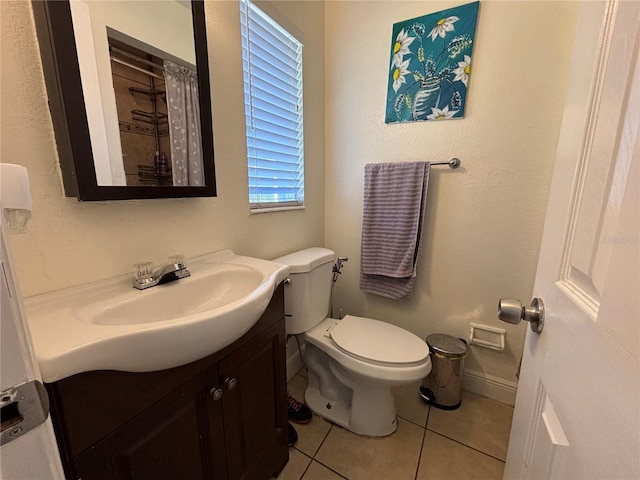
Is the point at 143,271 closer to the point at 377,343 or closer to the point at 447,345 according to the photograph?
the point at 377,343

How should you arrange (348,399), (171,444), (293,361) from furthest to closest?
(293,361) < (348,399) < (171,444)

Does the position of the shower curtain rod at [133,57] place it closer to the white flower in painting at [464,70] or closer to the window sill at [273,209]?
the window sill at [273,209]

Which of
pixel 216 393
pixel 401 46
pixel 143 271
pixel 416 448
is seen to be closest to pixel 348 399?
pixel 416 448

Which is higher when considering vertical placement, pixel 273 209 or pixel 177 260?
pixel 273 209

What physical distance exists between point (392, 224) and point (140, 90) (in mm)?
1228

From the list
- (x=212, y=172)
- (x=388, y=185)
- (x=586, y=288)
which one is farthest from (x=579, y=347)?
(x=388, y=185)

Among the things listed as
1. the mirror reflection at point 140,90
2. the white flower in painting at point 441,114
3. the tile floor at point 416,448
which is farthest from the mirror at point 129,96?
the tile floor at point 416,448

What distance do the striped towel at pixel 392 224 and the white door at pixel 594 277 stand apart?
2.90ft

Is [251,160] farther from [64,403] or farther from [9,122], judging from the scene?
[64,403]

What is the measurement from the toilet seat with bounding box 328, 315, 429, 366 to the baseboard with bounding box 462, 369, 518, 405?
0.57 meters

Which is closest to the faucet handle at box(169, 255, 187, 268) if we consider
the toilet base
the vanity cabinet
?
the vanity cabinet

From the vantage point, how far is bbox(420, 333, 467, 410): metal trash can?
139 centimetres

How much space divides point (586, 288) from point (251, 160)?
1185 millimetres

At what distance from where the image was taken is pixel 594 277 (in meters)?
0.36
